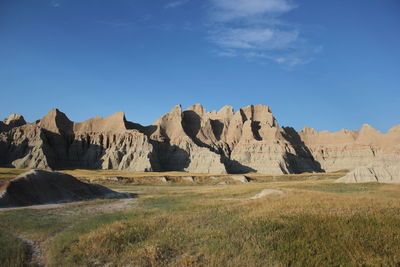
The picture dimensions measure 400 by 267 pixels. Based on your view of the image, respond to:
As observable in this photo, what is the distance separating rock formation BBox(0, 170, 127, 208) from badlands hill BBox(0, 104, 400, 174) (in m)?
63.2

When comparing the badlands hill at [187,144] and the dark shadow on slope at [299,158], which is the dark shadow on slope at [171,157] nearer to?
the badlands hill at [187,144]

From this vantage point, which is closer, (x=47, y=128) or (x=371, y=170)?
(x=371, y=170)

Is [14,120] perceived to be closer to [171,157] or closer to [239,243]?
[171,157]

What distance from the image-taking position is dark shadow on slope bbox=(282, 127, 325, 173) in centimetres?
11988

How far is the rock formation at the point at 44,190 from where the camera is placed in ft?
88.3

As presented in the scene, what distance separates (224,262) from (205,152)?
105891 millimetres

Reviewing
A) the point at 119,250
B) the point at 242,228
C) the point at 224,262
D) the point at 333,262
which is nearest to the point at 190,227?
the point at 242,228

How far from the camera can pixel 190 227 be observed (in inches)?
436

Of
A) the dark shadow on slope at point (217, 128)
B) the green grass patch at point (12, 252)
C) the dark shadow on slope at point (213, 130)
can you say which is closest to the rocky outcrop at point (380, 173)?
the green grass patch at point (12, 252)

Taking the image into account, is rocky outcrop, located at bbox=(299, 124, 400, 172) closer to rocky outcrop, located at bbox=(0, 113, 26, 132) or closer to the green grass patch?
the green grass patch

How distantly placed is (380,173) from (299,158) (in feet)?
245

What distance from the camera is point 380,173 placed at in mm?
54406

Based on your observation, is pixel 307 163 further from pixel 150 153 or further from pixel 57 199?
pixel 57 199

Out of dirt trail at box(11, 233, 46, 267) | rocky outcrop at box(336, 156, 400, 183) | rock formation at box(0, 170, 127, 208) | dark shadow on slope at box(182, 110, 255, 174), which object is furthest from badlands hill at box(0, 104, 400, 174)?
dirt trail at box(11, 233, 46, 267)
